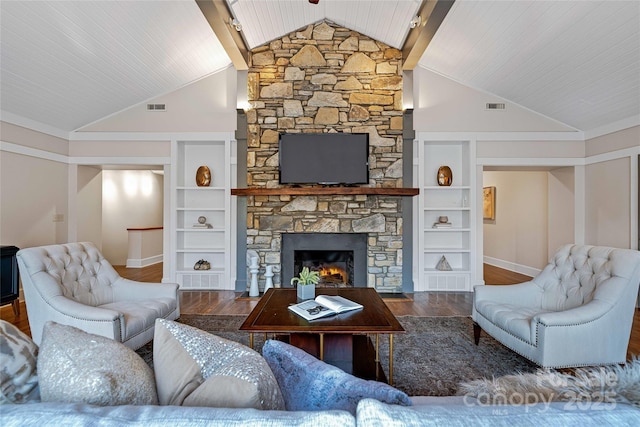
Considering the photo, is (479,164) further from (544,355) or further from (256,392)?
(256,392)

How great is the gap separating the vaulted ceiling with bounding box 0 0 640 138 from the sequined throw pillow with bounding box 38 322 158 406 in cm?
354

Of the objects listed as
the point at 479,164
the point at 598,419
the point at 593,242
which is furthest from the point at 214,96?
the point at 593,242

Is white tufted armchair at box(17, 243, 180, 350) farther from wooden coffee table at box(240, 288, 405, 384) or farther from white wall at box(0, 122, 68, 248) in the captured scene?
white wall at box(0, 122, 68, 248)

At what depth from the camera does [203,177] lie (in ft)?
16.0

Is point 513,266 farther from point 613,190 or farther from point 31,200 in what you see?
point 31,200

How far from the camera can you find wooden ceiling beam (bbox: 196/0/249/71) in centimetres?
332

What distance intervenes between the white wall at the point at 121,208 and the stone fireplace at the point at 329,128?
4.44 meters

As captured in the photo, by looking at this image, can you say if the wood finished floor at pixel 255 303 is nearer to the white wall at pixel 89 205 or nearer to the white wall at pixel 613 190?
the white wall at pixel 613 190

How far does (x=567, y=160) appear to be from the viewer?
4.76 meters

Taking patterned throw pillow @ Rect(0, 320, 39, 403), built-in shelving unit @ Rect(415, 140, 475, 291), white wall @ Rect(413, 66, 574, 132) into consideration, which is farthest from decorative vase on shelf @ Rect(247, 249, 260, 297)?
patterned throw pillow @ Rect(0, 320, 39, 403)

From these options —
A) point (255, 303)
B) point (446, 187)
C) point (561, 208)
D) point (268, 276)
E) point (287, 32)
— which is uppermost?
point (287, 32)

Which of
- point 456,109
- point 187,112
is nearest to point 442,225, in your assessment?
point 456,109

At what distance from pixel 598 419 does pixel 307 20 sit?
5.16 m

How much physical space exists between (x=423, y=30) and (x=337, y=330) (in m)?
3.50
